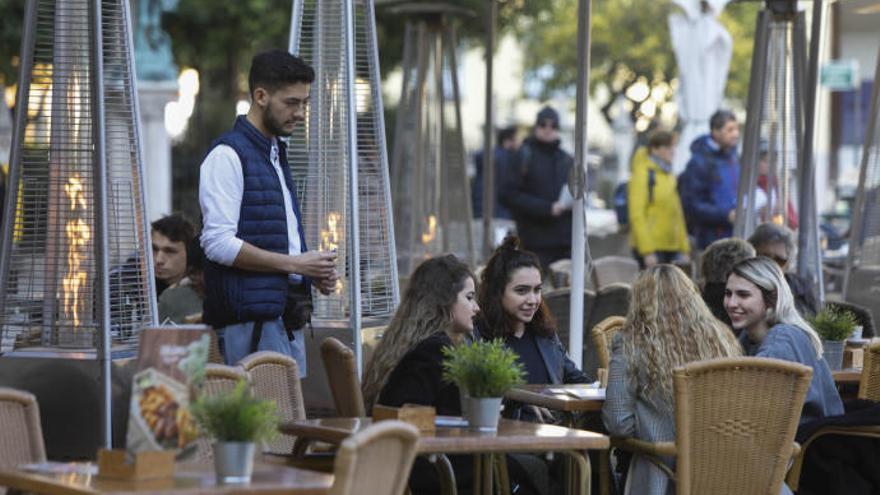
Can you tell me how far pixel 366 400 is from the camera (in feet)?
22.4

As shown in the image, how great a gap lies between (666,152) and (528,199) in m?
1.16

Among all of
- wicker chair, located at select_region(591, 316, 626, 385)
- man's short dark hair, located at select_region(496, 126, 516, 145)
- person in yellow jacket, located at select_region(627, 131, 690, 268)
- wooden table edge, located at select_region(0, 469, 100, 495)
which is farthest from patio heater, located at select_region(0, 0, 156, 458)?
man's short dark hair, located at select_region(496, 126, 516, 145)

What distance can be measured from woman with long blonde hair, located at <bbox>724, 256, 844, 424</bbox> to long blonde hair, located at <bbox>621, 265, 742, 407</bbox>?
53 centimetres

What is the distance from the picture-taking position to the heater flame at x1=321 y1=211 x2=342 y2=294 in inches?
347

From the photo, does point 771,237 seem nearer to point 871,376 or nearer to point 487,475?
point 871,376

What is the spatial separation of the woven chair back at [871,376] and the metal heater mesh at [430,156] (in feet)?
20.1

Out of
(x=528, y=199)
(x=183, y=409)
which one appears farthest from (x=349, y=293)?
(x=528, y=199)

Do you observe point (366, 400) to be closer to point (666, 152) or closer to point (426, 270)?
point (426, 270)

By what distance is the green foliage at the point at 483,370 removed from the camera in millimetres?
6148

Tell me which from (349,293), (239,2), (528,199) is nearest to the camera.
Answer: (349,293)

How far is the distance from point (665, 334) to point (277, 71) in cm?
168

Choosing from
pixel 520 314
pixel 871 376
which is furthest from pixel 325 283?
pixel 871 376

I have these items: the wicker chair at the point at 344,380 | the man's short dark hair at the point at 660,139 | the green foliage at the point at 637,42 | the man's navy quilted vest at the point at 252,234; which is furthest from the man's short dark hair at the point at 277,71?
the green foliage at the point at 637,42

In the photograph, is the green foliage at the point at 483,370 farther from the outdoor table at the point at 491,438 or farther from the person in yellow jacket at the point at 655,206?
the person in yellow jacket at the point at 655,206
